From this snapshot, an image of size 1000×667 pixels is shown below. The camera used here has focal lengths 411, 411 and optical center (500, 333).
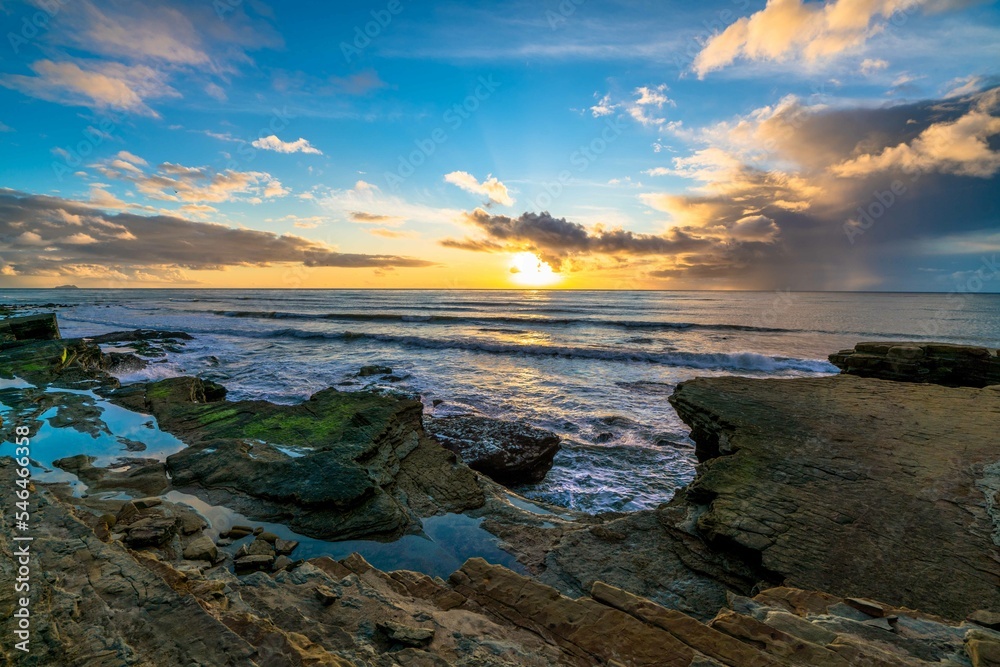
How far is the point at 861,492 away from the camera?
545 centimetres

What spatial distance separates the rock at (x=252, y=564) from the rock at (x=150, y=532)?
3.13 feet

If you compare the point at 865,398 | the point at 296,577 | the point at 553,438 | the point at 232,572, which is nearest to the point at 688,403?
the point at 553,438

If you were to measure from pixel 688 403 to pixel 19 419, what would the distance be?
1399 centimetres

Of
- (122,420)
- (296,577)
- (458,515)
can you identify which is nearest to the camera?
(296,577)

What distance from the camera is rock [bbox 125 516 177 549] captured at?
4.64 meters

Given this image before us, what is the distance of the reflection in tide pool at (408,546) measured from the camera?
5359 millimetres

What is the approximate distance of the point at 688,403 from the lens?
8.52m

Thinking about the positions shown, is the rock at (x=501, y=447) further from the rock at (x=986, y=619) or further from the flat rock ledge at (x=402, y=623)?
the rock at (x=986, y=619)

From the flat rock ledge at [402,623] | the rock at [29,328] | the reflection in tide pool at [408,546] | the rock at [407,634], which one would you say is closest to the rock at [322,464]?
the reflection in tide pool at [408,546]

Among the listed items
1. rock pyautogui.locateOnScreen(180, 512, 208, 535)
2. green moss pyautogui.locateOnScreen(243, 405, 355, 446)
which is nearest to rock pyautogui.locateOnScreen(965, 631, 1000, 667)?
rock pyautogui.locateOnScreen(180, 512, 208, 535)

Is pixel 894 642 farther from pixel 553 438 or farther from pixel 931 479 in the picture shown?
pixel 553 438

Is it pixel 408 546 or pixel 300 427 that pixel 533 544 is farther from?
pixel 300 427

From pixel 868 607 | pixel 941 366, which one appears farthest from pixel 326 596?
pixel 941 366

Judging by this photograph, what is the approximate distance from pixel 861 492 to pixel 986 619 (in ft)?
7.14
